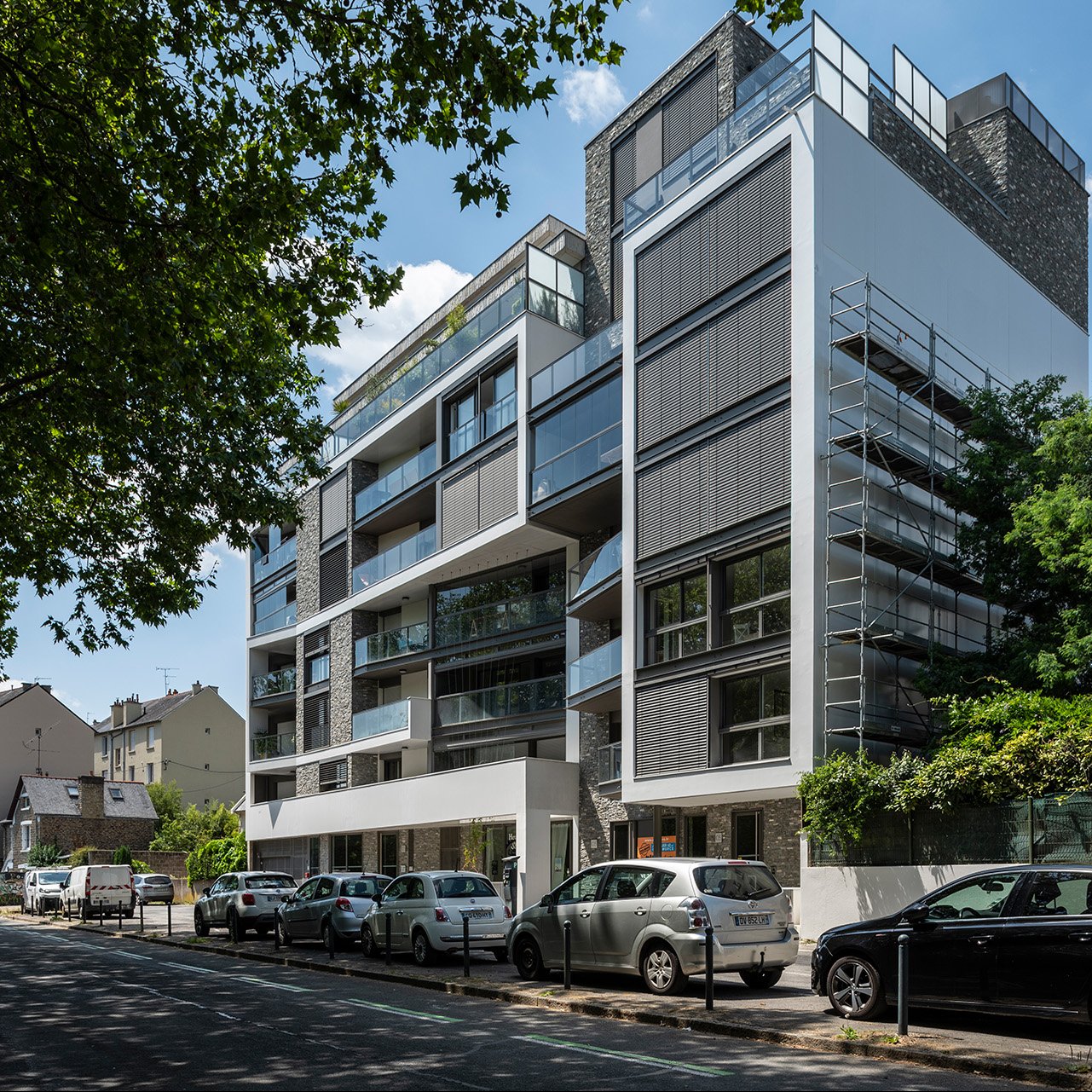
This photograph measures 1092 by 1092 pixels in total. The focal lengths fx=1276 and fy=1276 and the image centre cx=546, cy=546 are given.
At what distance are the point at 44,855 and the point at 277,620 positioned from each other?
69.2 ft

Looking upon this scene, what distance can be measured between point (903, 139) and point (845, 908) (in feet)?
55.1

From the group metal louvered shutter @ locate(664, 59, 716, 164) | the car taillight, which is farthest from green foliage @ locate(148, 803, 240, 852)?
the car taillight

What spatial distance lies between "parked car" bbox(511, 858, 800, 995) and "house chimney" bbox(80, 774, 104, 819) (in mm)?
55877

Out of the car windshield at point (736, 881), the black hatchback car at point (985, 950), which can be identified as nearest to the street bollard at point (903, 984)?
Answer: the black hatchback car at point (985, 950)

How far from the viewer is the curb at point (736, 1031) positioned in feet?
31.1

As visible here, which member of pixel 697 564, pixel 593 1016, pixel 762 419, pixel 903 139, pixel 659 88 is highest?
pixel 659 88

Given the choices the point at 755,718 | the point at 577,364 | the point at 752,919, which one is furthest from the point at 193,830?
the point at 752,919

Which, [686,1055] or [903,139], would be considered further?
[903,139]

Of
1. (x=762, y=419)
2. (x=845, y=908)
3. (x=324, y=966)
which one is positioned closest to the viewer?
(x=324, y=966)

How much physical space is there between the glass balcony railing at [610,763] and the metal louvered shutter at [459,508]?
25.2 ft

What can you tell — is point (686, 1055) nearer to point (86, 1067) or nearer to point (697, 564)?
point (86, 1067)

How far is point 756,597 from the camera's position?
79.7ft

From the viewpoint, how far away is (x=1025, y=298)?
1242 inches

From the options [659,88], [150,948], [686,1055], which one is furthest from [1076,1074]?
[659,88]
